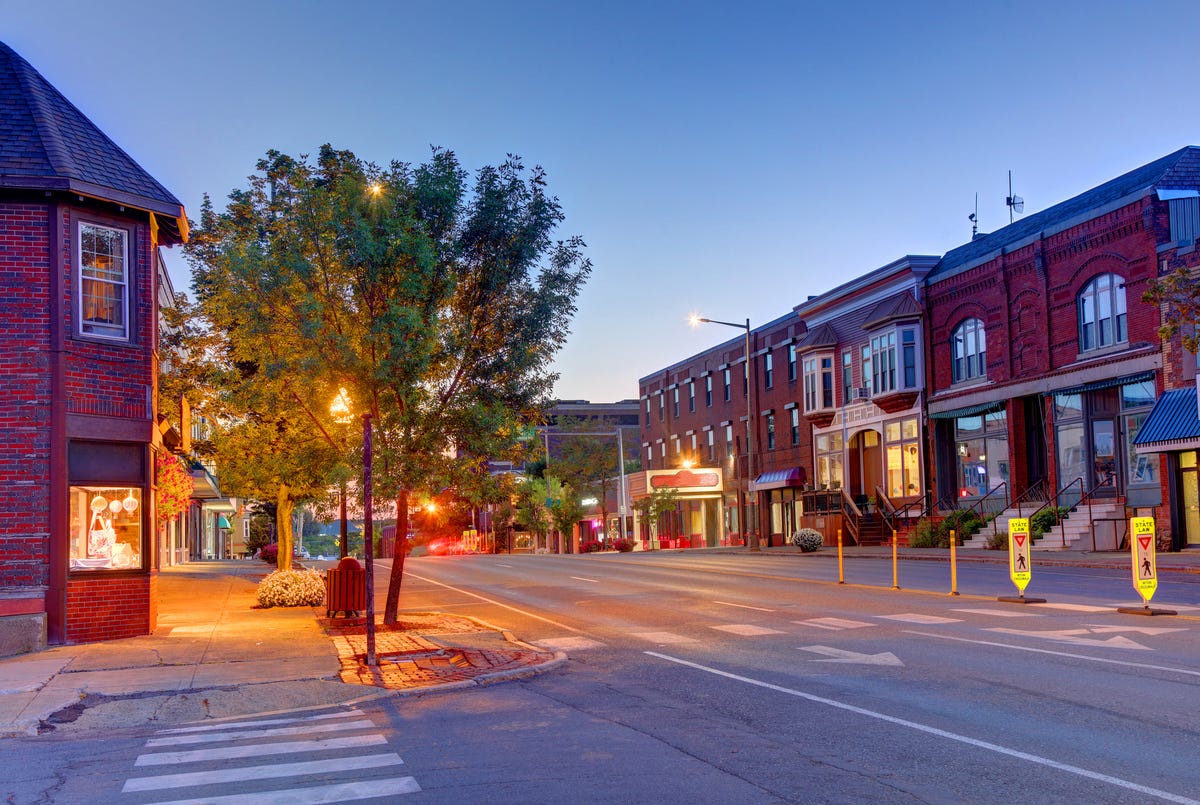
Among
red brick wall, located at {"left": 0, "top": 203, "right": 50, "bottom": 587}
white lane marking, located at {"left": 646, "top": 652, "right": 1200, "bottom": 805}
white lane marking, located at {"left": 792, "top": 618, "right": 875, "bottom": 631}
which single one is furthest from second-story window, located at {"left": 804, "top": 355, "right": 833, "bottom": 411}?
white lane marking, located at {"left": 646, "top": 652, "right": 1200, "bottom": 805}

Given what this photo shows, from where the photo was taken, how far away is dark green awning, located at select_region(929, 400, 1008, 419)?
126ft

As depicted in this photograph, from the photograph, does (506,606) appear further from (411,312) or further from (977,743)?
(977,743)

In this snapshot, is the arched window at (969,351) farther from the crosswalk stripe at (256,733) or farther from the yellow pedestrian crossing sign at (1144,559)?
the crosswalk stripe at (256,733)

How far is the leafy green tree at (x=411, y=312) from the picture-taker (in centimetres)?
1551

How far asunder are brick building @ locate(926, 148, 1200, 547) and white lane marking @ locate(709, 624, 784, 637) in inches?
738

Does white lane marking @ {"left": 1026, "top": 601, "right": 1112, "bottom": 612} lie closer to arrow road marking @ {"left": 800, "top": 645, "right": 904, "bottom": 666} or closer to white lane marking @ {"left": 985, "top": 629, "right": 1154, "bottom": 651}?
white lane marking @ {"left": 985, "top": 629, "right": 1154, "bottom": 651}

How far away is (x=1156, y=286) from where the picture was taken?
1858 cm

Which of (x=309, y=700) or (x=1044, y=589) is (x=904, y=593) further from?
(x=309, y=700)

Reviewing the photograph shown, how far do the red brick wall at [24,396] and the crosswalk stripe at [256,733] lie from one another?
708cm

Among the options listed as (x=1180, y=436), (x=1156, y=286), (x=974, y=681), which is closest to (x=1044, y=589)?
(x=1156, y=286)

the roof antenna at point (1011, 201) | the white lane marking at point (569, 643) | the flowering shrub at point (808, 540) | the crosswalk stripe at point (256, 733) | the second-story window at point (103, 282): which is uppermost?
the roof antenna at point (1011, 201)

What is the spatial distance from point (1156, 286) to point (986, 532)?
64.6 ft

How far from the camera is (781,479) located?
52.7 metres

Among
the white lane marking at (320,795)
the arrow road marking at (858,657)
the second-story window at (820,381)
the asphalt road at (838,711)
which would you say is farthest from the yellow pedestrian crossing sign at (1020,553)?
the second-story window at (820,381)
